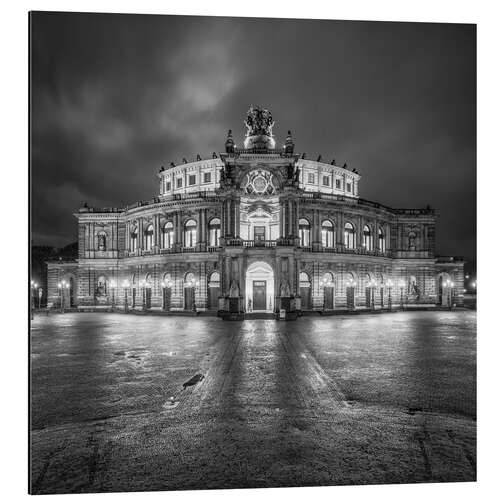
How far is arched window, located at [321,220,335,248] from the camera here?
50875 millimetres

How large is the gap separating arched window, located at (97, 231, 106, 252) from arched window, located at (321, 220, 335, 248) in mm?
31745

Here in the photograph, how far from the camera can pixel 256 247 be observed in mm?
44094

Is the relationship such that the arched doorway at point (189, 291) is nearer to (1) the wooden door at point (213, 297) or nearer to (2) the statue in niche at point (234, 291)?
(1) the wooden door at point (213, 297)

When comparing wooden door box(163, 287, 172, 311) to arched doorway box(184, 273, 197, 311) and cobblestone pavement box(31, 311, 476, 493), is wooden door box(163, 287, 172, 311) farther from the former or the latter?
cobblestone pavement box(31, 311, 476, 493)

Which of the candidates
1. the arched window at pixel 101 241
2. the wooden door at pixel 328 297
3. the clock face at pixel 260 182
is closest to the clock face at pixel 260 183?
the clock face at pixel 260 182

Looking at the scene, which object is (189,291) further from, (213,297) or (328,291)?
(328,291)

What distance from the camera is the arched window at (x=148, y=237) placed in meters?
54.8

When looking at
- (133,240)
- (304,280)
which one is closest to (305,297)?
(304,280)

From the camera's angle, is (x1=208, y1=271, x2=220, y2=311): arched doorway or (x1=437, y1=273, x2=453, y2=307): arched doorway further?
(x1=437, y1=273, x2=453, y2=307): arched doorway

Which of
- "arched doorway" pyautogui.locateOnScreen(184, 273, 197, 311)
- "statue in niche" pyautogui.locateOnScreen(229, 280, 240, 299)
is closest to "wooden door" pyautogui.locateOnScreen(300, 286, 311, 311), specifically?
"statue in niche" pyautogui.locateOnScreen(229, 280, 240, 299)

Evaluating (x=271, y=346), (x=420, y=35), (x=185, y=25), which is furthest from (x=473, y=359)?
(x=185, y=25)

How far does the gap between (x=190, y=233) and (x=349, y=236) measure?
21.2m

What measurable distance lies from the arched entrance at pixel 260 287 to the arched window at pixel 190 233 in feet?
30.3
